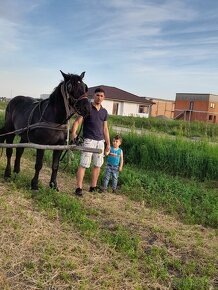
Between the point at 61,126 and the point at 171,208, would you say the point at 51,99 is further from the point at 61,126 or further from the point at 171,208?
the point at 171,208

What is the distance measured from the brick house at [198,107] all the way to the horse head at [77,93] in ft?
175

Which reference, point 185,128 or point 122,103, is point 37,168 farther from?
point 122,103

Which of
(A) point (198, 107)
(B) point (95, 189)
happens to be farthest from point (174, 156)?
(A) point (198, 107)

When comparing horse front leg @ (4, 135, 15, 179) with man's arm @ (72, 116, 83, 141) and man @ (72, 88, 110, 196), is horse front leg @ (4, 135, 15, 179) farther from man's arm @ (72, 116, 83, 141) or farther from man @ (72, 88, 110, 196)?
man's arm @ (72, 116, 83, 141)

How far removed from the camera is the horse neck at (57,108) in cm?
567

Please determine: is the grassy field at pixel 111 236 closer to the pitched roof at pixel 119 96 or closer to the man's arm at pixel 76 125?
the man's arm at pixel 76 125

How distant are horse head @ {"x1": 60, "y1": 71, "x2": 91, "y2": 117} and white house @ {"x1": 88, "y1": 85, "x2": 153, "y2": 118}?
38797 mm

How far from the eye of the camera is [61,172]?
8.20m

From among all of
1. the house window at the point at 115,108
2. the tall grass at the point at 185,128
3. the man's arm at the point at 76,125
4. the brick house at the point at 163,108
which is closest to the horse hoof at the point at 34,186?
the man's arm at the point at 76,125

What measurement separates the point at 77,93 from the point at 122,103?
41.1m

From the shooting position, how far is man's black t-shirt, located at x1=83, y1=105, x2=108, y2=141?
236 inches

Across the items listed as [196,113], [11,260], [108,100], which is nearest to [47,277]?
[11,260]

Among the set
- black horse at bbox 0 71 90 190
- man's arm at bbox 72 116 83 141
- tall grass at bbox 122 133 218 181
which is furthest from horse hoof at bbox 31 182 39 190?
tall grass at bbox 122 133 218 181

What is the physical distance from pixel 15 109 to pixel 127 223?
3.46 m
